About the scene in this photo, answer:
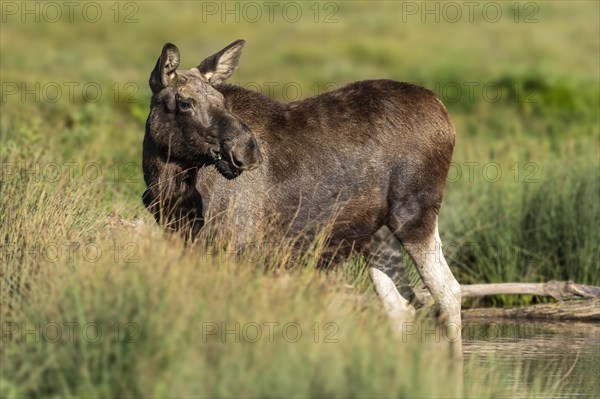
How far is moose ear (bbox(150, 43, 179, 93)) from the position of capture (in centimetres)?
1021

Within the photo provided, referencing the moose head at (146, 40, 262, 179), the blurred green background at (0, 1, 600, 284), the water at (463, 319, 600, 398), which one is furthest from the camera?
the blurred green background at (0, 1, 600, 284)

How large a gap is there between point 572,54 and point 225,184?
126 ft

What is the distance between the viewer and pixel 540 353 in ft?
36.5

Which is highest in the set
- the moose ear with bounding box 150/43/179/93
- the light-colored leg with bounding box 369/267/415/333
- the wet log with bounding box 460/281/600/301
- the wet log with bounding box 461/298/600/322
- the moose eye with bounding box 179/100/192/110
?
the moose ear with bounding box 150/43/179/93

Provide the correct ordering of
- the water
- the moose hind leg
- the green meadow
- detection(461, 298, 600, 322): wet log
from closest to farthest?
the green meadow → the water → the moose hind leg → detection(461, 298, 600, 322): wet log

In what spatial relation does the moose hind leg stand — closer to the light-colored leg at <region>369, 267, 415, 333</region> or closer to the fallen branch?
the light-colored leg at <region>369, 267, 415, 333</region>

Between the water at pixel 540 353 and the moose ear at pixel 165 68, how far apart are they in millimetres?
3458

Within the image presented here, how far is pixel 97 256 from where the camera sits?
8688mm

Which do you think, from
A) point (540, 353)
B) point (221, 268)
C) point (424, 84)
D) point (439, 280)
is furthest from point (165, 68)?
point (424, 84)

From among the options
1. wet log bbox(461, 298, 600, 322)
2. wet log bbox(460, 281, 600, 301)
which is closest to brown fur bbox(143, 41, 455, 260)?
wet log bbox(460, 281, 600, 301)

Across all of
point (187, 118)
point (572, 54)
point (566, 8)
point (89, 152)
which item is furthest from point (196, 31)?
point (187, 118)

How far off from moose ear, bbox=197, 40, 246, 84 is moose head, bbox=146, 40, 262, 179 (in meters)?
0.26

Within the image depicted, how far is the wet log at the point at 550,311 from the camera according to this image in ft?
42.3

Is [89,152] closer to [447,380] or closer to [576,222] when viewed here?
[576,222]
